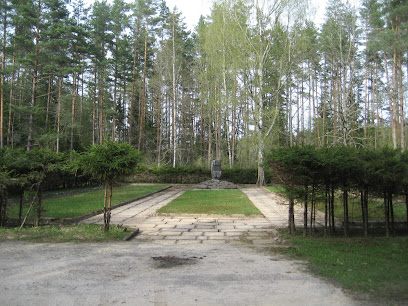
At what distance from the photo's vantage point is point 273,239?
21.8ft

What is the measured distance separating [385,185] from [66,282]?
19.8 ft

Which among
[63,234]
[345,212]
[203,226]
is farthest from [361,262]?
[63,234]

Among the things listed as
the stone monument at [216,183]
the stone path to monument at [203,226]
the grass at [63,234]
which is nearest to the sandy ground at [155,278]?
the grass at [63,234]

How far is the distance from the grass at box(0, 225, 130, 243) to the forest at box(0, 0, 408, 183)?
413 inches

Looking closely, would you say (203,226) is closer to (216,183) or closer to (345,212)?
(345,212)

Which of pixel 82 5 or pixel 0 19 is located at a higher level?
pixel 82 5

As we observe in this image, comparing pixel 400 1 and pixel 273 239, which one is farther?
pixel 400 1

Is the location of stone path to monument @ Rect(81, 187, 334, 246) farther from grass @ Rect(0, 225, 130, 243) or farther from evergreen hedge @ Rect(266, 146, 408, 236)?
evergreen hedge @ Rect(266, 146, 408, 236)

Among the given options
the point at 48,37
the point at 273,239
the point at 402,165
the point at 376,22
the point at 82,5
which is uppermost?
the point at 82,5

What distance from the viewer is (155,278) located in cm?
414

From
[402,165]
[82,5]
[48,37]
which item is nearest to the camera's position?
[402,165]

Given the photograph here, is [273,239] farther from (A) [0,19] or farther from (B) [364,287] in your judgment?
(A) [0,19]

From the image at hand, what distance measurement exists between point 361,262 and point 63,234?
588cm

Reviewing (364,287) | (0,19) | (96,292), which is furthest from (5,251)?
(0,19)
